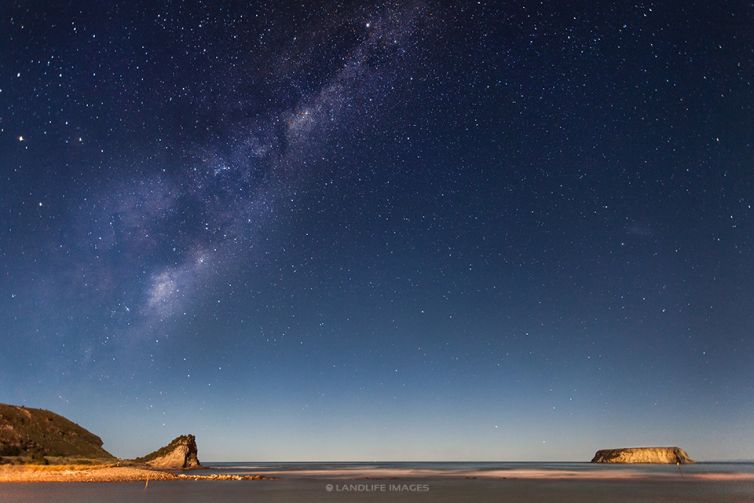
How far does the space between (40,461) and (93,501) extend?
73.4 meters

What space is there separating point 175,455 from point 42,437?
39.7 meters

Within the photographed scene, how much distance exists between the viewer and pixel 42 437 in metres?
143

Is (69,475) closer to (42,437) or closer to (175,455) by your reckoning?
(175,455)

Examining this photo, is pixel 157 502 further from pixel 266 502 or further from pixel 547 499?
pixel 547 499

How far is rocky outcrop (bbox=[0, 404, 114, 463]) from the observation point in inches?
4719

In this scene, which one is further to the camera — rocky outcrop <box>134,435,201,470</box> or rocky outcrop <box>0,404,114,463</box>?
rocky outcrop <box>134,435,201,470</box>

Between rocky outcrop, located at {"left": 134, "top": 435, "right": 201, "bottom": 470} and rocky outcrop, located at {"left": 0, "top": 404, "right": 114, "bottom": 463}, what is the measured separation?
18.5 meters

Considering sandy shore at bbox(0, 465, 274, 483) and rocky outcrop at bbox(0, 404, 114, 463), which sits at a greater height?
rocky outcrop at bbox(0, 404, 114, 463)

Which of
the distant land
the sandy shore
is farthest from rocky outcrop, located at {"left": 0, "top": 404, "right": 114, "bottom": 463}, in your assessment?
the sandy shore

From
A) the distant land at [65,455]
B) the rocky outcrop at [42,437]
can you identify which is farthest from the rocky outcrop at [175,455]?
the rocky outcrop at [42,437]

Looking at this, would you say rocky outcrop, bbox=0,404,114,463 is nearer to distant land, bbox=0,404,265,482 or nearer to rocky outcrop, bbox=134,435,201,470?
distant land, bbox=0,404,265,482

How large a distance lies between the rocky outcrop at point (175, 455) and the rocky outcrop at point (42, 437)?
18.5 metres

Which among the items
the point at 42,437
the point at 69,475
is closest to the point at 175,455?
the point at 42,437

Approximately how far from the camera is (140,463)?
5354 inches
